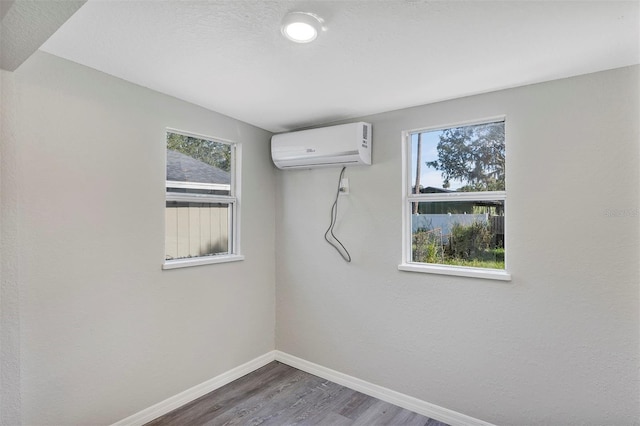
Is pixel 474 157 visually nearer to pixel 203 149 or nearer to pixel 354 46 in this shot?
pixel 354 46

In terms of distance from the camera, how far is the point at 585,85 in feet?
6.04

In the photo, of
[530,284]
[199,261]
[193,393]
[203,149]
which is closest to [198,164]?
[203,149]

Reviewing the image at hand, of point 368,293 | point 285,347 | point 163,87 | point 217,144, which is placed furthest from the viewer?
point 285,347

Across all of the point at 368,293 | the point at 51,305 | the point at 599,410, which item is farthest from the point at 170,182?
the point at 599,410

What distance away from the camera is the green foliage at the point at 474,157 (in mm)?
2195

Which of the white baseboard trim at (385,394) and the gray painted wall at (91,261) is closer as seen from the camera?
the gray painted wall at (91,261)

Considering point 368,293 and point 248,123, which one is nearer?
point 368,293

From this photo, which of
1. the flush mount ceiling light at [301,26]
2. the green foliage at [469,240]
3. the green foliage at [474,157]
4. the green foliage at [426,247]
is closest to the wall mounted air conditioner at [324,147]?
the green foliage at [474,157]

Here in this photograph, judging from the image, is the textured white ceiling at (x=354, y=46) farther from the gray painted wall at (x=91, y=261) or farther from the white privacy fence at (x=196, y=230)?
Result: the white privacy fence at (x=196, y=230)

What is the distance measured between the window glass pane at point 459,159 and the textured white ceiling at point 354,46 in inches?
11.2

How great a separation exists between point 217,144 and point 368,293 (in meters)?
1.81

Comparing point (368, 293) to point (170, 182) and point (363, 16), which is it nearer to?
point (170, 182)

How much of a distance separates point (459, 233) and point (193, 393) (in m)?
2.36

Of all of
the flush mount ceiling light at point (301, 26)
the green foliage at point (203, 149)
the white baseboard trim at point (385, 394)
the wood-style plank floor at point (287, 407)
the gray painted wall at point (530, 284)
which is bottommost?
the wood-style plank floor at point (287, 407)
